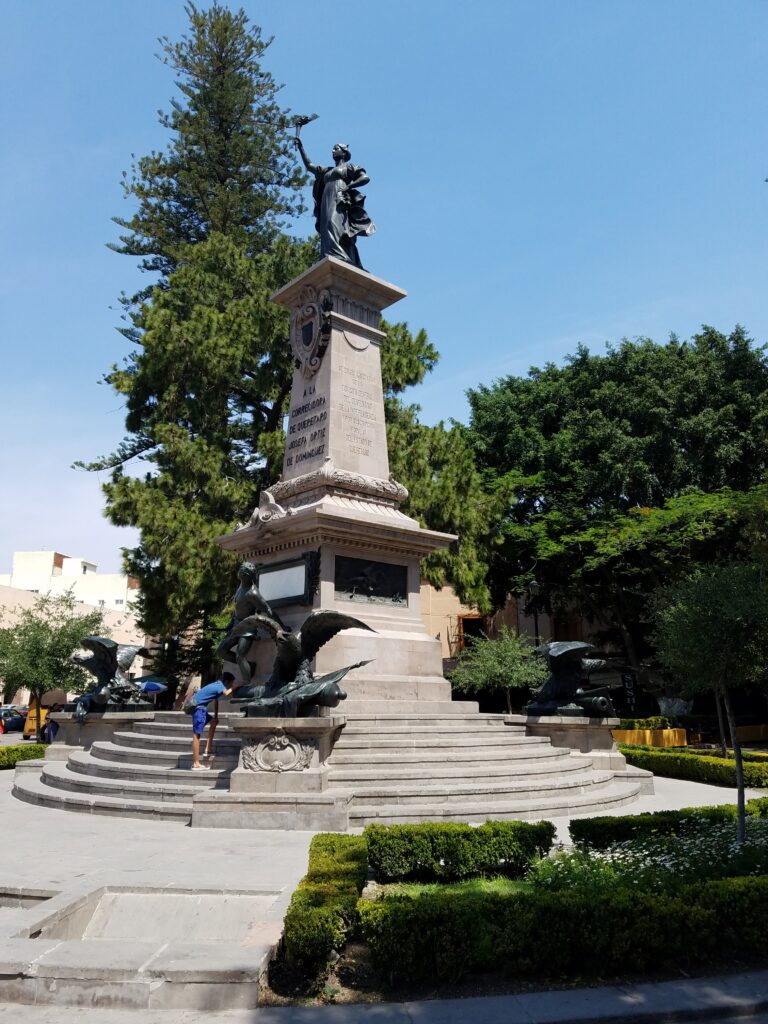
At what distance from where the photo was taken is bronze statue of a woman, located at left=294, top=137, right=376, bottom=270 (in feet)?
63.6

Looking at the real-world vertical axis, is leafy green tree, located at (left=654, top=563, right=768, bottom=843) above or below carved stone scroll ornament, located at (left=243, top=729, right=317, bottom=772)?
above

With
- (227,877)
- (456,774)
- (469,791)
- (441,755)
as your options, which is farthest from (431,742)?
(227,877)

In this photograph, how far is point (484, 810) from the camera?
10.3 meters

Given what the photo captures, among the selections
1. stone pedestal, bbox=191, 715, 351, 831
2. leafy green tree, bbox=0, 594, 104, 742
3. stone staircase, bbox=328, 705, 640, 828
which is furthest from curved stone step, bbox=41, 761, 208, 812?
leafy green tree, bbox=0, 594, 104, 742

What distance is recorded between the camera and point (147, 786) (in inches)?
447

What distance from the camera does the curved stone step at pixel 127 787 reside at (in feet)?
36.1

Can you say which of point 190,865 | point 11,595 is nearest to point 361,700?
point 190,865

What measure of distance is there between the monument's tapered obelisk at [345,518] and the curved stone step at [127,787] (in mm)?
3384

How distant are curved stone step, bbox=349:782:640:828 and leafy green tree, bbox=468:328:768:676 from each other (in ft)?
60.2

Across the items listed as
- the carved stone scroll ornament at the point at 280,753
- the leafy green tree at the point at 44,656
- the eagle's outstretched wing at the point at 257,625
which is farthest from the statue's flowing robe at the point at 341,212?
the leafy green tree at the point at 44,656

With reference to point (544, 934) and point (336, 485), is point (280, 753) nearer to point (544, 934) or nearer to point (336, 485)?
point (544, 934)

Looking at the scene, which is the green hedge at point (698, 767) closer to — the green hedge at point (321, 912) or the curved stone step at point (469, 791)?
the curved stone step at point (469, 791)

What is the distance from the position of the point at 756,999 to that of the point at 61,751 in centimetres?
1514

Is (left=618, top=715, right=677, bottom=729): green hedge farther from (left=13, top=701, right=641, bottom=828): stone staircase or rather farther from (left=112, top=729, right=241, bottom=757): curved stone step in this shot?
(left=112, top=729, right=241, bottom=757): curved stone step
